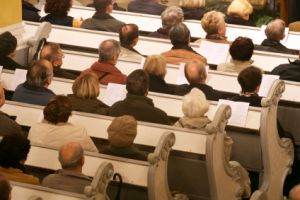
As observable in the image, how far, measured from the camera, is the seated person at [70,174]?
6641mm

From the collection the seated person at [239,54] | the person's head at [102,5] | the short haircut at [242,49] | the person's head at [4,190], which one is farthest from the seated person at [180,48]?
the person's head at [4,190]

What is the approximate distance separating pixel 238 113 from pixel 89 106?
141 centimetres

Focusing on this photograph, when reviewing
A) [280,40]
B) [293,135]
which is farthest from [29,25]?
[293,135]

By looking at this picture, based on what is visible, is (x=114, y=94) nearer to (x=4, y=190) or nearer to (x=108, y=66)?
(x=108, y=66)

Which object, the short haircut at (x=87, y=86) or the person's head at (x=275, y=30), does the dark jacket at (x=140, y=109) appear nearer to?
the short haircut at (x=87, y=86)

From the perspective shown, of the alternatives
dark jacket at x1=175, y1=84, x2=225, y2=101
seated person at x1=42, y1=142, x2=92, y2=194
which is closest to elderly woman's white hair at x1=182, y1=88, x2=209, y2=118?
dark jacket at x1=175, y1=84, x2=225, y2=101

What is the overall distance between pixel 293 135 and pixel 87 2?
306 inches

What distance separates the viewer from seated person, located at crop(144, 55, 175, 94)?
866cm

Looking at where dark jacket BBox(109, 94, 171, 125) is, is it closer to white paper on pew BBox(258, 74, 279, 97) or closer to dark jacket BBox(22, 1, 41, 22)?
white paper on pew BBox(258, 74, 279, 97)

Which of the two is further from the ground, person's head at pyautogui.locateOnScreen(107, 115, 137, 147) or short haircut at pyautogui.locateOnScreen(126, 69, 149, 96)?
short haircut at pyautogui.locateOnScreen(126, 69, 149, 96)

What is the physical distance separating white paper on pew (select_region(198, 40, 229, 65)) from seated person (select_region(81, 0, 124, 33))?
1631mm

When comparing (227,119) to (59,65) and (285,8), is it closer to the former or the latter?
(59,65)

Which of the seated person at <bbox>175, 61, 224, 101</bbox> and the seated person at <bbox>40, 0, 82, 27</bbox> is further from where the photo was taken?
the seated person at <bbox>40, 0, 82, 27</bbox>

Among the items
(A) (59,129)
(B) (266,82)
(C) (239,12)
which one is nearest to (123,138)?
(A) (59,129)
